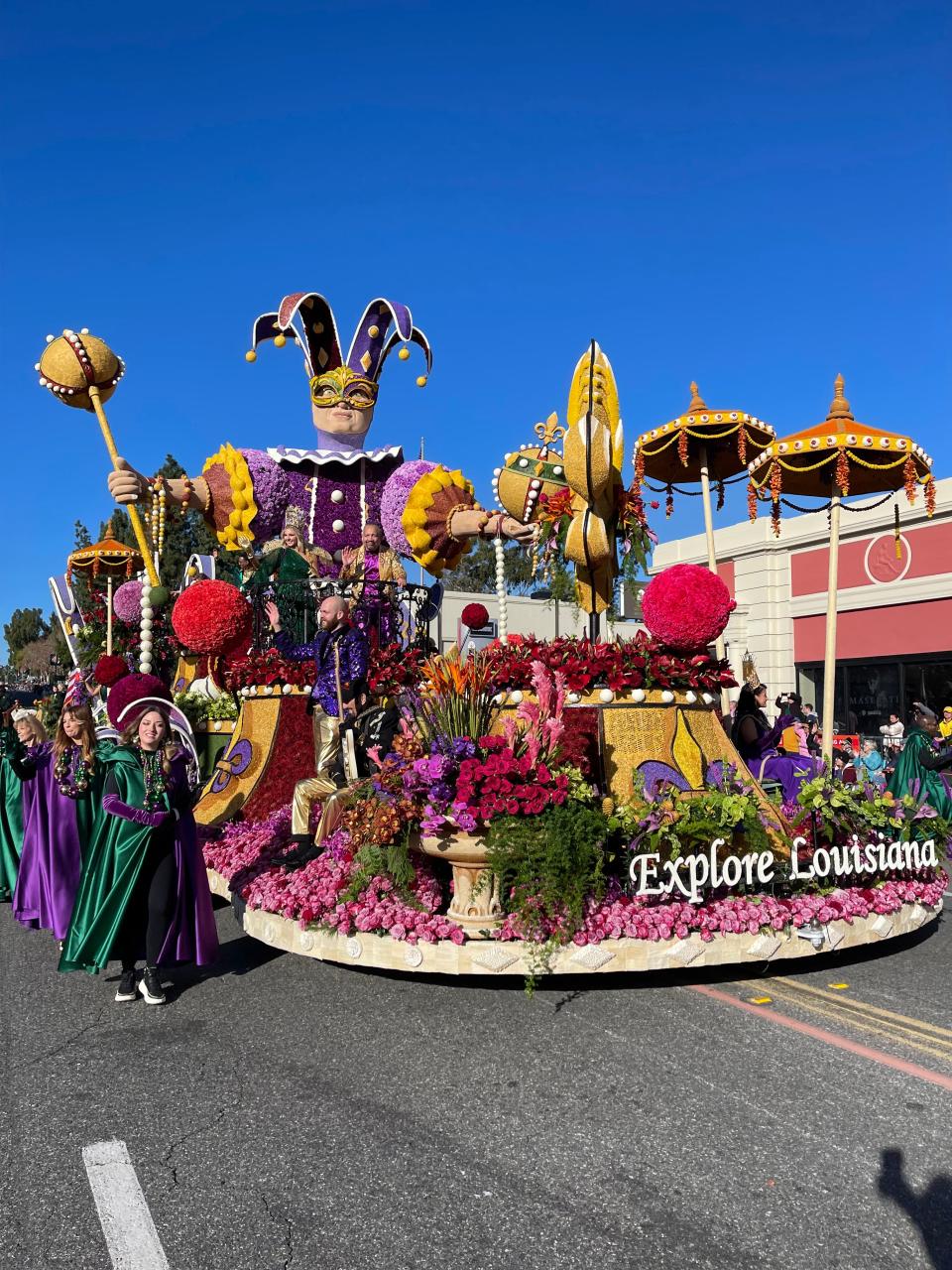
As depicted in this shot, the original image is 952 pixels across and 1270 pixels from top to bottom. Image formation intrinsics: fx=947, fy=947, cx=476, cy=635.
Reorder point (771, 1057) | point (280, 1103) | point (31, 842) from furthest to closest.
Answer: point (31, 842)
point (771, 1057)
point (280, 1103)

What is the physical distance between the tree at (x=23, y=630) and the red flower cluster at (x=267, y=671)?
49430 millimetres

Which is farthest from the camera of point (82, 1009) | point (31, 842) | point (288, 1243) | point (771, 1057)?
point (31, 842)

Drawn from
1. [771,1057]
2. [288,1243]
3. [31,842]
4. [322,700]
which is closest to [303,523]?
[322,700]

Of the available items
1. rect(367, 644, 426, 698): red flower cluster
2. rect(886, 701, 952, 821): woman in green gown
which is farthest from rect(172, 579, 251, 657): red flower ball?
rect(886, 701, 952, 821): woman in green gown

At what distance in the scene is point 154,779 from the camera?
5492 mm

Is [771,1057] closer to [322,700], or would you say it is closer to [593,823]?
[593,823]

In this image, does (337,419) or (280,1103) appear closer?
(280,1103)

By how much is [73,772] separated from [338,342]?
21.7 ft

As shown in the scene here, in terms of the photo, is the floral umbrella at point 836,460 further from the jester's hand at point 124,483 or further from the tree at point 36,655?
the tree at point 36,655

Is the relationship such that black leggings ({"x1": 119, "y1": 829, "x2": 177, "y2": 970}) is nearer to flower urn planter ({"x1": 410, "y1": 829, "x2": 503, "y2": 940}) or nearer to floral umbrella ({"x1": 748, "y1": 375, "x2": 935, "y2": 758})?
flower urn planter ({"x1": 410, "y1": 829, "x2": 503, "y2": 940})

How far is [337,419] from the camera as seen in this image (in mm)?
10742

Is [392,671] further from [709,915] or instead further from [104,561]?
[104,561]

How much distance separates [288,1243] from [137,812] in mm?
3030

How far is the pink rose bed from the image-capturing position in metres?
5.20
